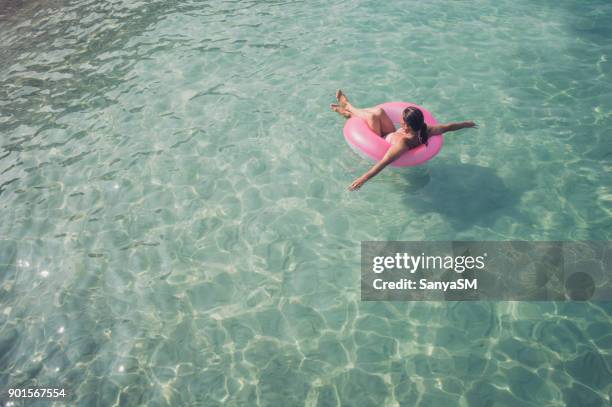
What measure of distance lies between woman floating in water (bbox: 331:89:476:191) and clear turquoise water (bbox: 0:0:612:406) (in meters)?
0.64

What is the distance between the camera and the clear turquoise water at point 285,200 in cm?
441

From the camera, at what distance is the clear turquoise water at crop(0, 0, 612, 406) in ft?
14.5

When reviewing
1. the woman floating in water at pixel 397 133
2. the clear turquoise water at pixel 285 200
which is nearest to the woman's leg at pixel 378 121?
the woman floating in water at pixel 397 133

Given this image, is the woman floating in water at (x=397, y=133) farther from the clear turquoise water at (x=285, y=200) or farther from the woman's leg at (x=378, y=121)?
the clear turquoise water at (x=285, y=200)

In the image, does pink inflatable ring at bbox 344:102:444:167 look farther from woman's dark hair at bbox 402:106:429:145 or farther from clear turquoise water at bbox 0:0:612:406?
clear turquoise water at bbox 0:0:612:406

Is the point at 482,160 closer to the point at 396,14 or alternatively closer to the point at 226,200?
the point at 226,200

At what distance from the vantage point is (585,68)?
7.80 meters

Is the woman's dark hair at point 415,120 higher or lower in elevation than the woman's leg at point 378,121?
higher

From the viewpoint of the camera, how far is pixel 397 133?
5.79 meters

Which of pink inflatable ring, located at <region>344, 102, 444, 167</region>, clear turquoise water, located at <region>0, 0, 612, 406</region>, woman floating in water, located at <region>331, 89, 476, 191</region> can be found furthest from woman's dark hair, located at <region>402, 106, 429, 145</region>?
clear turquoise water, located at <region>0, 0, 612, 406</region>

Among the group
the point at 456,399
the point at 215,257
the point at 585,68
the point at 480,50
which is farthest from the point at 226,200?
the point at 585,68

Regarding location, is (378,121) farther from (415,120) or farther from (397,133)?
(415,120)

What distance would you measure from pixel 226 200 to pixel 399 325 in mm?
2867

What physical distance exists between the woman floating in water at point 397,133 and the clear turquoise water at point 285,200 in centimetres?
64
